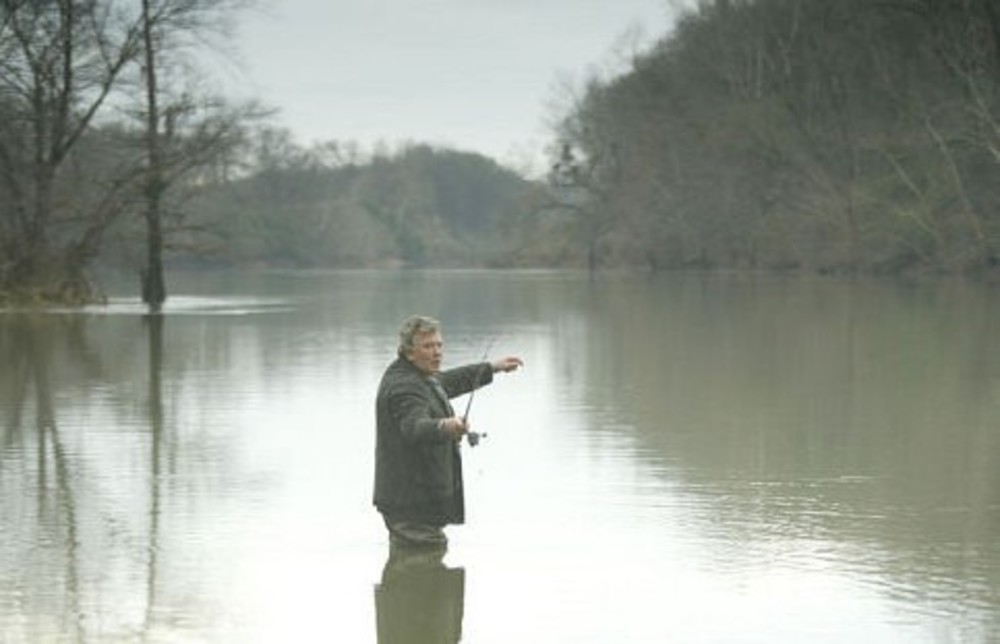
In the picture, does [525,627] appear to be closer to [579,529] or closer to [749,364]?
[579,529]

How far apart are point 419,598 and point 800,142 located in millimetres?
71552

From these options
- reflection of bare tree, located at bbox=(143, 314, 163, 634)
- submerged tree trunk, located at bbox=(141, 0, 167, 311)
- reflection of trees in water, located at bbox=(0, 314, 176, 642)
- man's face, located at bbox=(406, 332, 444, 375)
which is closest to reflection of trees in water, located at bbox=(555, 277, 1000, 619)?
man's face, located at bbox=(406, 332, 444, 375)

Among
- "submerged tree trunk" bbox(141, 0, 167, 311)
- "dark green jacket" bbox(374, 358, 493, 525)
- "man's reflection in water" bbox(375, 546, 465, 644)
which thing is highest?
"submerged tree trunk" bbox(141, 0, 167, 311)

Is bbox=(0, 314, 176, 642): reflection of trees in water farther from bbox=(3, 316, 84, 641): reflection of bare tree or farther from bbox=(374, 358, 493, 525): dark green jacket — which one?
bbox=(374, 358, 493, 525): dark green jacket

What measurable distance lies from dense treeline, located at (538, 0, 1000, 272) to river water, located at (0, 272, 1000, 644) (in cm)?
3830

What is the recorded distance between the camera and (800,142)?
3073 inches

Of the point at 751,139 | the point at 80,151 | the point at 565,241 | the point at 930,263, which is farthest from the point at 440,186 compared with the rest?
the point at 80,151

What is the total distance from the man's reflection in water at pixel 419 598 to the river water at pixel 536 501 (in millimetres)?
20

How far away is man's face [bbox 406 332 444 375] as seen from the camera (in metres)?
9.06

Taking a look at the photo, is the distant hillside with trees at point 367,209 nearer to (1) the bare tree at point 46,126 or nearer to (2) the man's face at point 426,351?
(1) the bare tree at point 46,126

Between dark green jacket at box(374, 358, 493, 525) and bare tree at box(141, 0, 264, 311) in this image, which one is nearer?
dark green jacket at box(374, 358, 493, 525)

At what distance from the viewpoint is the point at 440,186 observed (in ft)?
583

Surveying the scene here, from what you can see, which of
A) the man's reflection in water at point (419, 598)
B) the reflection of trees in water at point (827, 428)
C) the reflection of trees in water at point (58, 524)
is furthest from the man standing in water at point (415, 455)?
the reflection of trees in water at point (827, 428)

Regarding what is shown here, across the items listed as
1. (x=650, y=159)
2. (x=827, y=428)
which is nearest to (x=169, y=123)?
(x=827, y=428)
